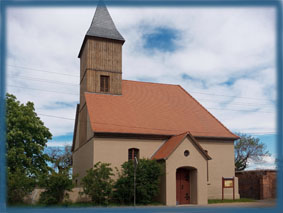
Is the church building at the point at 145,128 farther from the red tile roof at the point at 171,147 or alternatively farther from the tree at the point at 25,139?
the tree at the point at 25,139

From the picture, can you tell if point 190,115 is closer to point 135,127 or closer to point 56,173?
point 135,127

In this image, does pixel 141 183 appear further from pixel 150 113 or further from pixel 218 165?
pixel 218 165

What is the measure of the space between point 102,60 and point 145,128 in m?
8.62

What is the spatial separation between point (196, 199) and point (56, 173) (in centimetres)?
1137

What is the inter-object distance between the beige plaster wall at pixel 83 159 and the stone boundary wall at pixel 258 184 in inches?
620

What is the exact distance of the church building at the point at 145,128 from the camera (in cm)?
2586

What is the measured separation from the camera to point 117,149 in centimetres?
2688

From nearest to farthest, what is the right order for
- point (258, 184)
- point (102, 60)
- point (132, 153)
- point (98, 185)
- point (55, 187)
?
point (55, 187) < point (98, 185) < point (132, 153) < point (258, 184) < point (102, 60)

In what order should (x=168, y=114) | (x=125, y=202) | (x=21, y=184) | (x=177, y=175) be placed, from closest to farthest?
(x=21, y=184), (x=125, y=202), (x=177, y=175), (x=168, y=114)

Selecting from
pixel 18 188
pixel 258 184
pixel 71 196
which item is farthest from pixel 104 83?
pixel 258 184

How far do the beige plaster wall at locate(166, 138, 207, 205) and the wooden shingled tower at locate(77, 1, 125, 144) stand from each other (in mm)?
9718

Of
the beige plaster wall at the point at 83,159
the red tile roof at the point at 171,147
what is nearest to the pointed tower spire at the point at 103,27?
the beige plaster wall at the point at 83,159

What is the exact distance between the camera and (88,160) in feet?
92.4

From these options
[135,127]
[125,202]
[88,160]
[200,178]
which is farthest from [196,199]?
[88,160]
